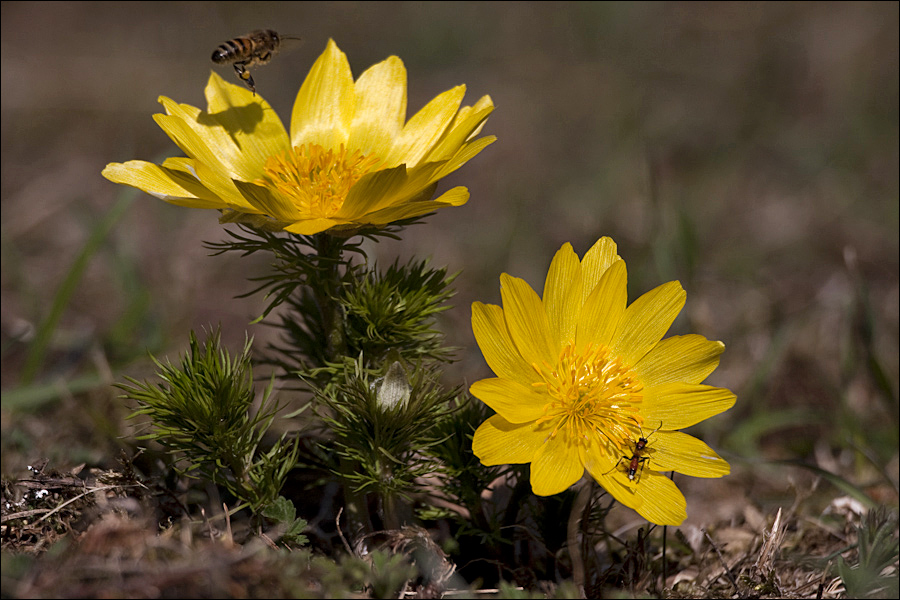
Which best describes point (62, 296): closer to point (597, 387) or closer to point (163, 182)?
point (163, 182)

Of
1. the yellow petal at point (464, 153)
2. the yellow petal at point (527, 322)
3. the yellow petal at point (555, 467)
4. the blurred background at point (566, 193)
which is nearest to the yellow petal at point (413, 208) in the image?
the yellow petal at point (464, 153)

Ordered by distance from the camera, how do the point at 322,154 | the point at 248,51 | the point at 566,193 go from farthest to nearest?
the point at 566,193 < the point at 248,51 < the point at 322,154

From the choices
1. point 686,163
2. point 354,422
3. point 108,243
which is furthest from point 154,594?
point 686,163

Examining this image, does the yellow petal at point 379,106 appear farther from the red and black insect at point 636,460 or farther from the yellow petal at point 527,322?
the red and black insect at point 636,460

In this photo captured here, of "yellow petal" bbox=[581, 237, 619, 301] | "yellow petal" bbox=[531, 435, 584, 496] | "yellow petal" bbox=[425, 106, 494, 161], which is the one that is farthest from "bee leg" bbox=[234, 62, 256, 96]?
"yellow petal" bbox=[531, 435, 584, 496]

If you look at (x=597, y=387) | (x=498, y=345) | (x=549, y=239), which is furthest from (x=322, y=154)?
(x=549, y=239)

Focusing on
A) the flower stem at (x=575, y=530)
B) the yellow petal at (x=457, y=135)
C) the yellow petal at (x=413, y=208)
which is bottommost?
the flower stem at (x=575, y=530)
